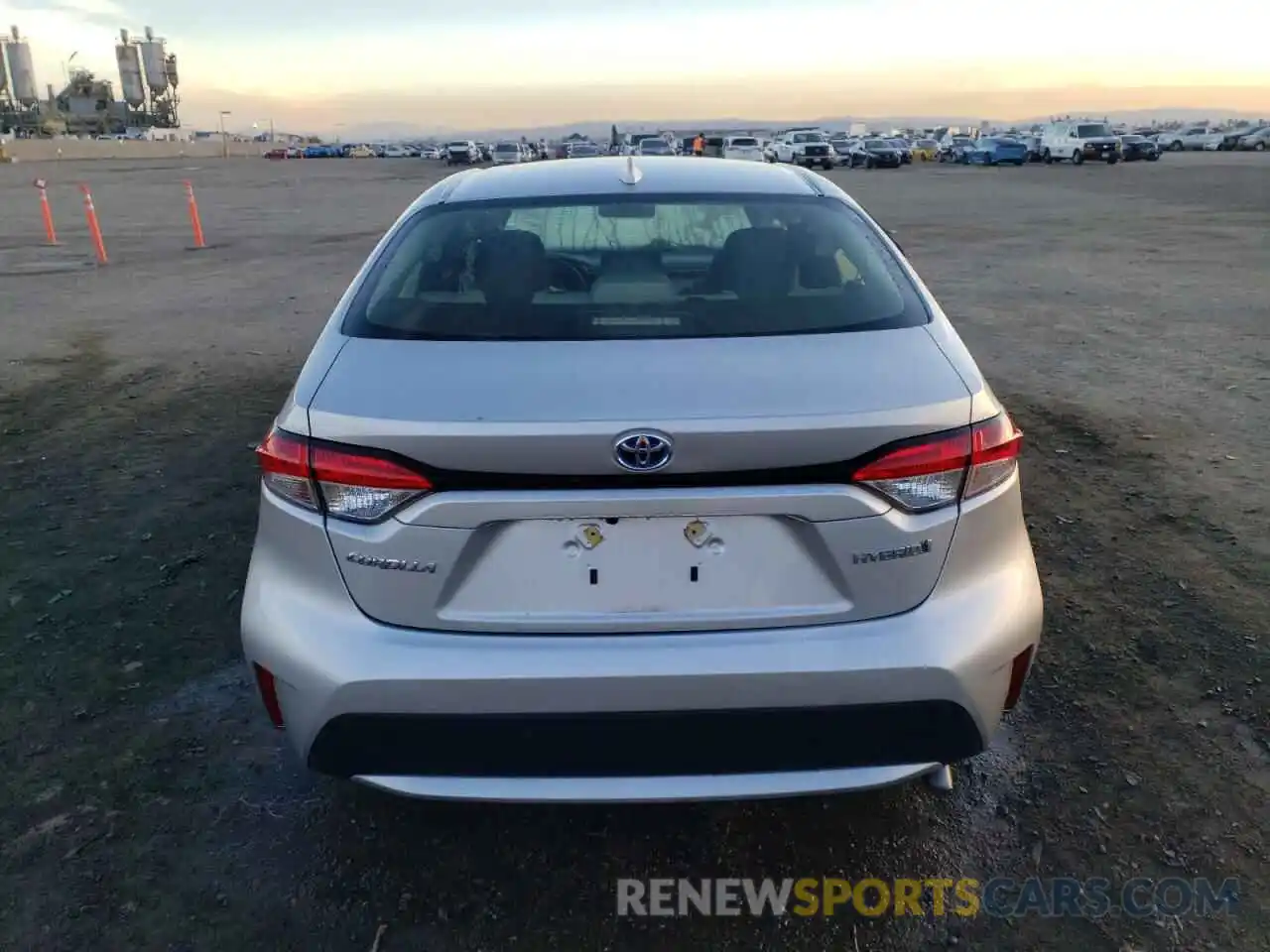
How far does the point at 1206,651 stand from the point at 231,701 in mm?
3413

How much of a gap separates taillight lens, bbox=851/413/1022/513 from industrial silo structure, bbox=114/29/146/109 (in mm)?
151834

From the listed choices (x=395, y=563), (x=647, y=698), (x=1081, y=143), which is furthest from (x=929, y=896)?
(x=1081, y=143)

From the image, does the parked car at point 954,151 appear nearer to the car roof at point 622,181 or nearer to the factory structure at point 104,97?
the car roof at point 622,181

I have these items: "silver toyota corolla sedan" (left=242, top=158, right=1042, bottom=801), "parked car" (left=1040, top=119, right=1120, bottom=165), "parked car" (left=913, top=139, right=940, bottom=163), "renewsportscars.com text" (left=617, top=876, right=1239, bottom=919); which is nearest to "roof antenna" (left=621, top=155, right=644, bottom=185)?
"silver toyota corolla sedan" (left=242, top=158, right=1042, bottom=801)

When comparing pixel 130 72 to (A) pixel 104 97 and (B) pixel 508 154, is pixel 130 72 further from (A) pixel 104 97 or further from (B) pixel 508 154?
(B) pixel 508 154

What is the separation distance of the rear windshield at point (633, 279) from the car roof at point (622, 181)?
6 cm

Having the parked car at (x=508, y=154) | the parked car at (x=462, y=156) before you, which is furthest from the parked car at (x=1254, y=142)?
the parked car at (x=462, y=156)

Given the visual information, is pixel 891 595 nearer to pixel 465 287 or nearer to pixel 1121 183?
pixel 465 287

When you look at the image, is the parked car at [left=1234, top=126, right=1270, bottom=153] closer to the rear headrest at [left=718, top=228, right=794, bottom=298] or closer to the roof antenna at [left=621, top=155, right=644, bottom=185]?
the roof antenna at [left=621, top=155, right=644, bottom=185]

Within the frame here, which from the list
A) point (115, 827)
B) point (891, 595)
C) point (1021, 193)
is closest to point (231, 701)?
point (115, 827)

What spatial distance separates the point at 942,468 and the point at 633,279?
3.97ft

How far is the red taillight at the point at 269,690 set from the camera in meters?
2.35

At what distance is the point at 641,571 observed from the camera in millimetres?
2117

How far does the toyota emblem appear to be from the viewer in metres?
2.03
